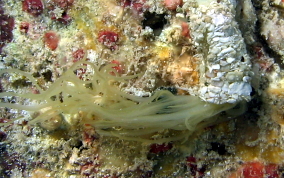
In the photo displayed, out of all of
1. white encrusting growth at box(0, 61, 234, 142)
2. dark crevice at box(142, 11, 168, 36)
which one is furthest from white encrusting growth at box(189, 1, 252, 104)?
dark crevice at box(142, 11, 168, 36)

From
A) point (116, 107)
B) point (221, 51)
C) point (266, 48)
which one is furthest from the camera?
point (266, 48)

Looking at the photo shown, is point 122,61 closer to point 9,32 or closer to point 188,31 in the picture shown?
point 188,31

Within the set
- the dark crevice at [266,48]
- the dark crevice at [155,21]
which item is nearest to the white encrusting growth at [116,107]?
the dark crevice at [155,21]

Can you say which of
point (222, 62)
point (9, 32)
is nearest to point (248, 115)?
point (222, 62)

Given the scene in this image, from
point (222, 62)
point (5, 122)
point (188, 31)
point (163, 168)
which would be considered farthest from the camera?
point (163, 168)

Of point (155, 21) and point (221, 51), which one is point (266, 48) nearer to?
point (221, 51)

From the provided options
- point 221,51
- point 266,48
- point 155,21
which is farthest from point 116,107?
point 266,48

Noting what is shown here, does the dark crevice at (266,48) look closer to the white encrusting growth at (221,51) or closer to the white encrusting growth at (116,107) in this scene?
the white encrusting growth at (221,51)

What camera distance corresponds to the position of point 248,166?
2979mm

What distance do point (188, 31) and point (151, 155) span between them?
1592 mm

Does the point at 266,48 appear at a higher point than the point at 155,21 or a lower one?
lower

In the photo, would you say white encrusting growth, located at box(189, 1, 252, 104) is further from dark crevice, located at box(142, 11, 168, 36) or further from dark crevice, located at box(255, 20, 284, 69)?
dark crevice, located at box(255, 20, 284, 69)

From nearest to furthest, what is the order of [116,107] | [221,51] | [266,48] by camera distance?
1. [221,51]
2. [116,107]
3. [266,48]

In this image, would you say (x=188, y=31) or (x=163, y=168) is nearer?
(x=188, y=31)
